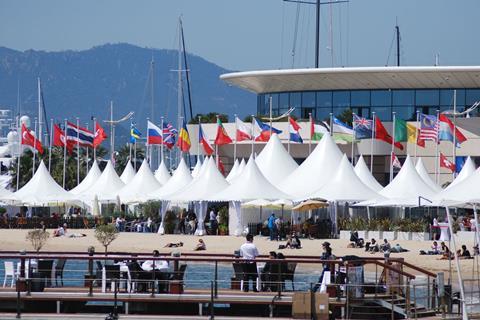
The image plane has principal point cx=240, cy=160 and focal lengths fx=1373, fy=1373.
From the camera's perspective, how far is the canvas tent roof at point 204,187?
60.5m

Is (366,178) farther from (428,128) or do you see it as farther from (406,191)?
(406,191)

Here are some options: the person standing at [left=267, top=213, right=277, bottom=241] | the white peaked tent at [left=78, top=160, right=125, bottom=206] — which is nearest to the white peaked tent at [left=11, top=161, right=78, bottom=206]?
the white peaked tent at [left=78, top=160, right=125, bottom=206]

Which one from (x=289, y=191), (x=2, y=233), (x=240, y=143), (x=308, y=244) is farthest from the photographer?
(x=240, y=143)

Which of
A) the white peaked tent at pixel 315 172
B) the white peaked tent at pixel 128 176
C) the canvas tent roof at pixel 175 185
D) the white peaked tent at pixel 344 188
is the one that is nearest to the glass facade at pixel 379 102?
the white peaked tent at pixel 128 176

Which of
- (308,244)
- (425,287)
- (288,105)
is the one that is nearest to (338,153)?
(308,244)

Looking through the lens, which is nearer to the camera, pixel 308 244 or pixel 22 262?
pixel 22 262

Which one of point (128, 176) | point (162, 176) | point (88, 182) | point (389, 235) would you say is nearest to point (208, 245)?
point (389, 235)

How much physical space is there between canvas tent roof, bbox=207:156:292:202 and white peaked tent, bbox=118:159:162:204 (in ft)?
33.3

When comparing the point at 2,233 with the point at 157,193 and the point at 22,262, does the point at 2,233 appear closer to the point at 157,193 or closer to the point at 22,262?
the point at 157,193

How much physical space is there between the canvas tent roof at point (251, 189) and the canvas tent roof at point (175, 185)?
6.45 m

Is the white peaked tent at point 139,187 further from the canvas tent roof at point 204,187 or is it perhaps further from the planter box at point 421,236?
the planter box at point 421,236

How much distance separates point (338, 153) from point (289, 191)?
382cm

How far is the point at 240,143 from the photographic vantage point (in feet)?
264

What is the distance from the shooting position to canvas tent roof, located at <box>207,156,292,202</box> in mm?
57713
